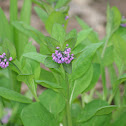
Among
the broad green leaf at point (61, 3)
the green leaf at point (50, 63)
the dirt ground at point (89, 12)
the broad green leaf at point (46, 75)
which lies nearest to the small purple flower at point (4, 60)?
the green leaf at point (50, 63)

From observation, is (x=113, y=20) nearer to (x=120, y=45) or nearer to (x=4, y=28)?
(x=120, y=45)

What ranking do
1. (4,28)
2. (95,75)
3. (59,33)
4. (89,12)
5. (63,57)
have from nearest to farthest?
(63,57)
(59,33)
(95,75)
(4,28)
(89,12)

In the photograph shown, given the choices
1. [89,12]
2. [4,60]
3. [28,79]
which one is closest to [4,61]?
[4,60]

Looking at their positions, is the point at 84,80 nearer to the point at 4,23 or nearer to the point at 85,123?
the point at 85,123

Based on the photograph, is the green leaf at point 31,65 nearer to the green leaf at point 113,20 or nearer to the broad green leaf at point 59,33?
the broad green leaf at point 59,33

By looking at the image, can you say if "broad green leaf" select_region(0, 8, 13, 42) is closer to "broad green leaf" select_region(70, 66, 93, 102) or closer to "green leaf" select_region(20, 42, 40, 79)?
"green leaf" select_region(20, 42, 40, 79)

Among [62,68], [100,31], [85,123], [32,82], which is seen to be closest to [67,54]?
[62,68]
